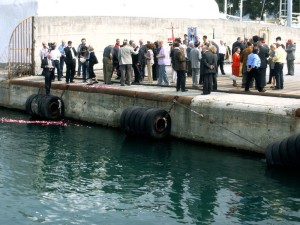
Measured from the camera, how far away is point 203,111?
752 inches

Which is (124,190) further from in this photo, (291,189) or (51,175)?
(291,189)

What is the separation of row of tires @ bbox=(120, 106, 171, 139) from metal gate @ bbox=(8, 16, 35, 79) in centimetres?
1069

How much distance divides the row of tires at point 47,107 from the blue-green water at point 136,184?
349 cm

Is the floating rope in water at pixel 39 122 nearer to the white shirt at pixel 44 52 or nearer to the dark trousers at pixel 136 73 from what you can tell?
the dark trousers at pixel 136 73

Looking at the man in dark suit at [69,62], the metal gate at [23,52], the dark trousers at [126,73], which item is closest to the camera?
the dark trousers at [126,73]

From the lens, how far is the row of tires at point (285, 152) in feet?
50.3

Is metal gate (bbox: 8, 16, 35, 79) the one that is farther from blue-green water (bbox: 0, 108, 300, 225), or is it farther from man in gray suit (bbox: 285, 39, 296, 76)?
→ man in gray suit (bbox: 285, 39, 296, 76)

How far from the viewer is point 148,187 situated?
48.9 feet

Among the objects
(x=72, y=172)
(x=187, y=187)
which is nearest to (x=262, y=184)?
(x=187, y=187)

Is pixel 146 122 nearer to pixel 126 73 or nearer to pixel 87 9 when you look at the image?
pixel 126 73

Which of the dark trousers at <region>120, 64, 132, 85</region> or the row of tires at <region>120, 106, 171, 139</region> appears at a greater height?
the dark trousers at <region>120, 64, 132, 85</region>

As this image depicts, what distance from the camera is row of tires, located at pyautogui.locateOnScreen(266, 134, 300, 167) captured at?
50.3ft

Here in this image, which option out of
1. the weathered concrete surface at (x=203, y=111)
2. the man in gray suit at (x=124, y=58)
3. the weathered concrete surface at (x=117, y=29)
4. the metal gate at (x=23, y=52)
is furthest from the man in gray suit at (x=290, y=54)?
the metal gate at (x=23, y=52)

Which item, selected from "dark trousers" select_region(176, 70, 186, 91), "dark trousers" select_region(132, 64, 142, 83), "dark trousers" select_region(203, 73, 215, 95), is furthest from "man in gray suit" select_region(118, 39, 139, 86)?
"dark trousers" select_region(203, 73, 215, 95)
